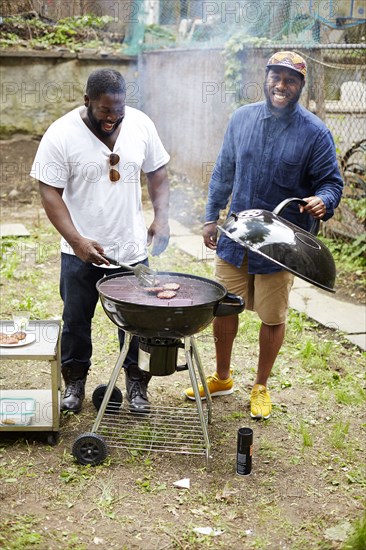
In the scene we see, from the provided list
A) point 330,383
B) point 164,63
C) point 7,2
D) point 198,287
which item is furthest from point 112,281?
point 164,63

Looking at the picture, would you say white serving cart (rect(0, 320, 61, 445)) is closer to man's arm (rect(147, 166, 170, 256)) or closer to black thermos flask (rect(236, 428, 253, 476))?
man's arm (rect(147, 166, 170, 256))

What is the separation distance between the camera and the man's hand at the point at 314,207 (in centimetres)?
367

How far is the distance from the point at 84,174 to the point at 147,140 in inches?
19.0

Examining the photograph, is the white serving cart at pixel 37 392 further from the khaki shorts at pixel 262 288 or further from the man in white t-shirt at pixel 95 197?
the khaki shorts at pixel 262 288

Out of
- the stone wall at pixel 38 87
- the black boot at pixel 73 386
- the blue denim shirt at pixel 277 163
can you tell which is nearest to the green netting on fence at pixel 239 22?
the stone wall at pixel 38 87

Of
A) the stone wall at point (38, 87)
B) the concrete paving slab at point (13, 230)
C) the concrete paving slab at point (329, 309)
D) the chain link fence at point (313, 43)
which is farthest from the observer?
the stone wall at point (38, 87)

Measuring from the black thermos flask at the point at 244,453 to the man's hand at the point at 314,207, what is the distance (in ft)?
4.22

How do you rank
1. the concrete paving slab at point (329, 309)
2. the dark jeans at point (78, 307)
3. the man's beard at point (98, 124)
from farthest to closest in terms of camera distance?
the concrete paving slab at point (329, 309) → the dark jeans at point (78, 307) → the man's beard at point (98, 124)

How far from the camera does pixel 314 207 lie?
3.67 m

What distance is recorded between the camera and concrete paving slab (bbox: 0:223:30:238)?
26.6ft

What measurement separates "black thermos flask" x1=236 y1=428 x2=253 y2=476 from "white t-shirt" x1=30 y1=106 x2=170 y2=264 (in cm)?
124

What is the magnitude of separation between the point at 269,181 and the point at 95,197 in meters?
1.06

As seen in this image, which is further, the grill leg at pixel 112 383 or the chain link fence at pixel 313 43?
the chain link fence at pixel 313 43

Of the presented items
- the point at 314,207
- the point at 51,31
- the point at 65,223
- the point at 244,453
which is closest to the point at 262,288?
the point at 314,207
